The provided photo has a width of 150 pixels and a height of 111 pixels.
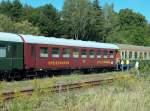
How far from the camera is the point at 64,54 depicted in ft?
101

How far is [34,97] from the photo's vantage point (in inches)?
514

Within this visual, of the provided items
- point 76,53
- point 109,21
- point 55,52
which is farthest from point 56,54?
point 109,21

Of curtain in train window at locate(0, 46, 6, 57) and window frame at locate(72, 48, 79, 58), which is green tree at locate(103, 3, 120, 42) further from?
curtain in train window at locate(0, 46, 6, 57)

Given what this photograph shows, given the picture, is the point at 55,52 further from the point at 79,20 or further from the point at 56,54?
the point at 79,20

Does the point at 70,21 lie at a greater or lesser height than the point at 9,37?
greater

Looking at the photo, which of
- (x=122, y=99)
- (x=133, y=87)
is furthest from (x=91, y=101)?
(x=133, y=87)

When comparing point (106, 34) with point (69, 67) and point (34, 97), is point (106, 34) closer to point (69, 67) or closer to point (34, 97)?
point (69, 67)

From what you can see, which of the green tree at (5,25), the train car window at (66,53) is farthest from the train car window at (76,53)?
the green tree at (5,25)

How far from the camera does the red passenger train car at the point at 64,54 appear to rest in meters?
27.0

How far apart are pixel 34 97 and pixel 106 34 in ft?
292

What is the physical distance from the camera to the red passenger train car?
26953mm

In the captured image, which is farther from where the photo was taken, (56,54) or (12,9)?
(12,9)

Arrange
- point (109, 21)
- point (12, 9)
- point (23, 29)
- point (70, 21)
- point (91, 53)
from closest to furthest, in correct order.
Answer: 1. point (91, 53)
2. point (23, 29)
3. point (70, 21)
4. point (12, 9)
5. point (109, 21)

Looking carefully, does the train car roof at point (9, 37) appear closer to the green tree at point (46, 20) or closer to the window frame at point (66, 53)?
the window frame at point (66, 53)
